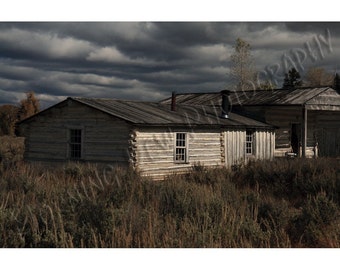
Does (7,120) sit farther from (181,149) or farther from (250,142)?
(181,149)

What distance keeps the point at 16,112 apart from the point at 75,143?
4035cm

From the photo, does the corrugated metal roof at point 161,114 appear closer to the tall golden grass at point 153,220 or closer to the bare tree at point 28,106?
the tall golden grass at point 153,220

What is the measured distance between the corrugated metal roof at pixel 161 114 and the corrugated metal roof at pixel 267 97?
7.55 feet

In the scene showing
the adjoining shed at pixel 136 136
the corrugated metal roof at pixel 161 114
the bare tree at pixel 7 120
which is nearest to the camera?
the adjoining shed at pixel 136 136

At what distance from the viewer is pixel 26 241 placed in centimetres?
734

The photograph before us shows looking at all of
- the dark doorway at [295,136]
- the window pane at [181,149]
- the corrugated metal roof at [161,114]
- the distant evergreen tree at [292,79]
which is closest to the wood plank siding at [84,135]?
the corrugated metal roof at [161,114]

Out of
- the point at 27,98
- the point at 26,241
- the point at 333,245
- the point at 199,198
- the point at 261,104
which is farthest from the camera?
the point at 27,98

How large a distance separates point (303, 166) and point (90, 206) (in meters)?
11.3

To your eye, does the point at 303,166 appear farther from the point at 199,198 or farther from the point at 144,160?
the point at 199,198

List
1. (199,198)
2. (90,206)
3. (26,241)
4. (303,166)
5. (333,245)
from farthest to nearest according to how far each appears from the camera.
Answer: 1. (303,166)
2. (199,198)
3. (90,206)
4. (333,245)
5. (26,241)

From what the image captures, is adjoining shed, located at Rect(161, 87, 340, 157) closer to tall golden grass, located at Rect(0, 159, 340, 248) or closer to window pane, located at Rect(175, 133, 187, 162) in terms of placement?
window pane, located at Rect(175, 133, 187, 162)

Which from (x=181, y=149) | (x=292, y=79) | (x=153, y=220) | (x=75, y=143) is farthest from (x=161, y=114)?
(x=292, y=79)

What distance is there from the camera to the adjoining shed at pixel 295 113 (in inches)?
1022

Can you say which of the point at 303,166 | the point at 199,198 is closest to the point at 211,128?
the point at 303,166
